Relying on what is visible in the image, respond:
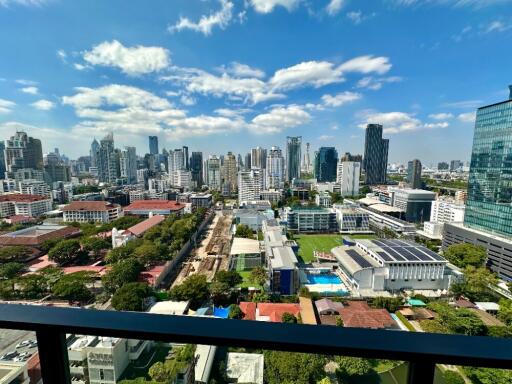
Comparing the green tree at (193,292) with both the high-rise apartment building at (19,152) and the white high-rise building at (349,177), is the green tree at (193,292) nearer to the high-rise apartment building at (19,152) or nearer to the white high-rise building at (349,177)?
the white high-rise building at (349,177)

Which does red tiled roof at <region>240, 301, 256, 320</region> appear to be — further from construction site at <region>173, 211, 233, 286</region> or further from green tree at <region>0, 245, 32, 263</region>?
green tree at <region>0, 245, 32, 263</region>

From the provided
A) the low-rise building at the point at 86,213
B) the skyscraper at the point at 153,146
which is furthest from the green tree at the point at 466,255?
the skyscraper at the point at 153,146

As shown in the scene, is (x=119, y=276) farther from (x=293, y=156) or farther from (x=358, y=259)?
(x=293, y=156)

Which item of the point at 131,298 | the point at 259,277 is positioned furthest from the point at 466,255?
the point at 131,298

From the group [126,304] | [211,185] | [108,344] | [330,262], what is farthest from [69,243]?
[211,185]

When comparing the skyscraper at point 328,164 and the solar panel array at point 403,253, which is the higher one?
the skyscraper at point 328,164

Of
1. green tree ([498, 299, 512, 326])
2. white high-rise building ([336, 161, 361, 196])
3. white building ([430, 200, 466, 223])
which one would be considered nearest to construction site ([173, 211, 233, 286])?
green tree ([498, 299, 512, 326])
